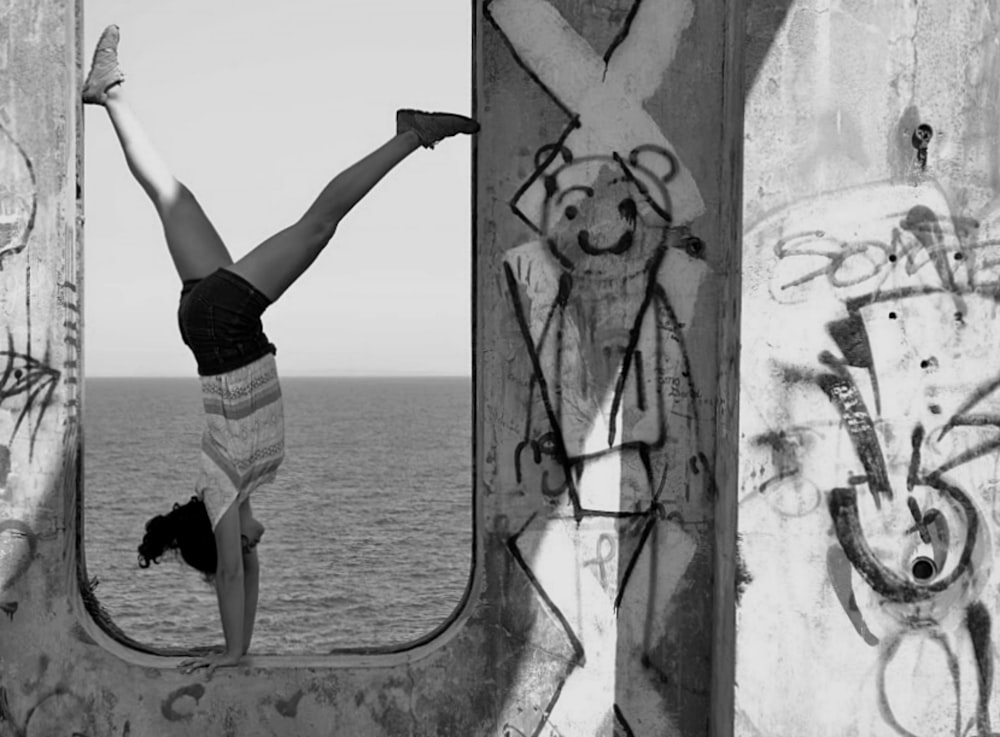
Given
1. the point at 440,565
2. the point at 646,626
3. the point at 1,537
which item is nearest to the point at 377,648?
the point at 646,626

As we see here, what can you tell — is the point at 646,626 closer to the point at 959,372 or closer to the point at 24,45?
the point at 959,372

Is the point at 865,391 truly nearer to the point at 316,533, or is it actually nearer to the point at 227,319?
the point at 227,319

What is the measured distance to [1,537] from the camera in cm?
483

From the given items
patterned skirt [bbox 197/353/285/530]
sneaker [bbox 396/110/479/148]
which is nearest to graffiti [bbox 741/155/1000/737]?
sneaker [bbox 396/110/479/148]

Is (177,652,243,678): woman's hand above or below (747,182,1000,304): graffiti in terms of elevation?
below

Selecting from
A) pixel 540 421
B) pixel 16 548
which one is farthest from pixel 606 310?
pixel 16 548

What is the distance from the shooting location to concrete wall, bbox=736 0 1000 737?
454cm

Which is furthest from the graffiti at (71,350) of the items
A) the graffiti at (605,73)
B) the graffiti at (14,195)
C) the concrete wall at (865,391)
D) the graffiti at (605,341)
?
the concrete wall at (865,391)

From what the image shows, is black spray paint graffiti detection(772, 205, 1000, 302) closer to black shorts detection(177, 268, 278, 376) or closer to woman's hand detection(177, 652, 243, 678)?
black shorts detection(177, 268, 278, 376)

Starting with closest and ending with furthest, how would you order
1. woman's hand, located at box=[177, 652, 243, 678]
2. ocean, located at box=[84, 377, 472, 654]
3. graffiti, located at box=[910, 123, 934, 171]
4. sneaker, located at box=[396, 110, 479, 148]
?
graffiti, located at box=[910, 123, 934, 171]
sneaker, located at box=[396, 110, 479, 148]
woman's hand, located at box=[177, 652, 243, 678]
ocean, located at box=[84, 377, 472, 654]

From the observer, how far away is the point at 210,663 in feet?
16.0

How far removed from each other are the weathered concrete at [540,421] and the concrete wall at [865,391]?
276 mm

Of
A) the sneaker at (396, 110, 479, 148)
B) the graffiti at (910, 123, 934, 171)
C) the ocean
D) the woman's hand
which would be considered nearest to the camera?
the graffiti at (910, 123, 934, 171)

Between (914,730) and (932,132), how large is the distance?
82.0 inches
